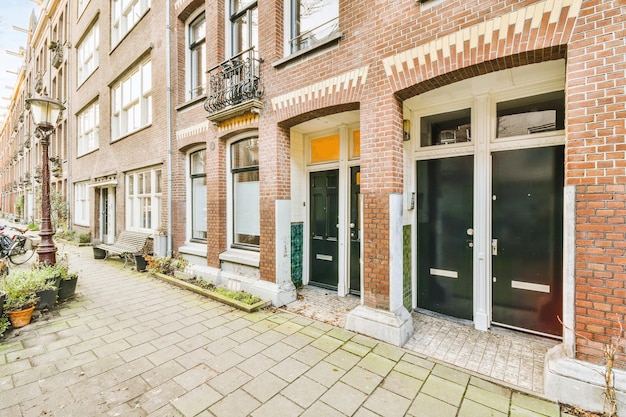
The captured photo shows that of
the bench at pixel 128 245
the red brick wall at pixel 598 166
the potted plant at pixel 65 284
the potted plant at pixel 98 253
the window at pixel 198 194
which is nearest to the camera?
the red brick wall at pixel 598 166

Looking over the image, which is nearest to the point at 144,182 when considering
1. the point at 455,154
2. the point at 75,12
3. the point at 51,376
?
the point at 51,376

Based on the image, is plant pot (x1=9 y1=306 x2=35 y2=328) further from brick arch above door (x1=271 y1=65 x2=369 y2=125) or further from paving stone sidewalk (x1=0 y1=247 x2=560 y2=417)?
brick arch above door (x1=271 y1=65 x2=369 y2=125)

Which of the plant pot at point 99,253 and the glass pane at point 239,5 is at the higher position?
the glass pane at point 239,5

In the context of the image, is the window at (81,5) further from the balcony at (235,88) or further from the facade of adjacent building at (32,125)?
the balcony at (235,88)

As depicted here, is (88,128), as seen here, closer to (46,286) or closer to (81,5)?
(81,5)

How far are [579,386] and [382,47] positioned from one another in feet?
13.9

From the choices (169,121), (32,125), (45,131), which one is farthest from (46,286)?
(32,125)

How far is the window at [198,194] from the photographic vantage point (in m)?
7.17

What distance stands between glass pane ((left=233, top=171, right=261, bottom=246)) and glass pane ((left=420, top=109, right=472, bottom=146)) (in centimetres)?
331

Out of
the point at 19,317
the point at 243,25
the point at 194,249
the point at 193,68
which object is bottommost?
the point at 19,317

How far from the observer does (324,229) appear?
5688 millimetres

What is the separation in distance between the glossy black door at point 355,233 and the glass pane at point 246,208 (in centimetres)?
192

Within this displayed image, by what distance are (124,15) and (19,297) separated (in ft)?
33.9

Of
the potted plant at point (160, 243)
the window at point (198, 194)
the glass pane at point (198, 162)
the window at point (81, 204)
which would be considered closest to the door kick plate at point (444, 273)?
the window at point (198, 194)
